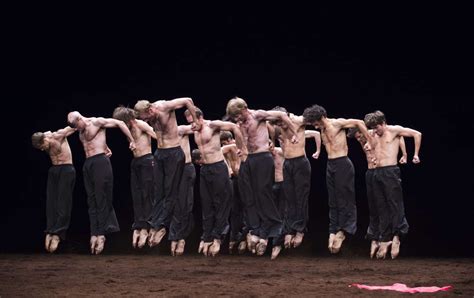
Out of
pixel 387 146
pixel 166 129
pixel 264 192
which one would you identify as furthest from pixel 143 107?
pixel 387 146

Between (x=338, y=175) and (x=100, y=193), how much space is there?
299 cm

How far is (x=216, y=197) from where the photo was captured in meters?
11.0

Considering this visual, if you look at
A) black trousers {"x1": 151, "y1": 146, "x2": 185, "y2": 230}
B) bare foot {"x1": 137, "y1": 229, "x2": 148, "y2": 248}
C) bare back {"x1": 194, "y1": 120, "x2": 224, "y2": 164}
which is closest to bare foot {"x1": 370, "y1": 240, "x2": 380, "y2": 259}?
bare back {"x1": 194, "y1": 120, "x2": 224, "y2": 164}

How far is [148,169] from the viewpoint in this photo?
1170 cm

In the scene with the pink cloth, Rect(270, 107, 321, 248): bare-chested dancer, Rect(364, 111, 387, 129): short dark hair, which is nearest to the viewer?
the pink cloth

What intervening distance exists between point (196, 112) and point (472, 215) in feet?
15.8

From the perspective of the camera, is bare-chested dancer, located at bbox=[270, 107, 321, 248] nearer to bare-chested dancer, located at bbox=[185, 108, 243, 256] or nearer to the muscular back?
the muscular back

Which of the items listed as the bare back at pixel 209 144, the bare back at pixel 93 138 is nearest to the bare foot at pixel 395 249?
the bare back at pixel 209 144

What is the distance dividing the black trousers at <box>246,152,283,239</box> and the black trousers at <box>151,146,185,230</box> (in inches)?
35.1

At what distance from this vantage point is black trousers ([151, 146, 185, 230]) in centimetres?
1074

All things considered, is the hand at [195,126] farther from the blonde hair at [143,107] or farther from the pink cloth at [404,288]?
the pink cloth at [404,288]

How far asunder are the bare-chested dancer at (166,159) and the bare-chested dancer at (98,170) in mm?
727

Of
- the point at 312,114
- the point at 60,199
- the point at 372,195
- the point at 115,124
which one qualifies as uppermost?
the point at 312,114

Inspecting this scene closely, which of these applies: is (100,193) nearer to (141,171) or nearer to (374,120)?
(141,171)
